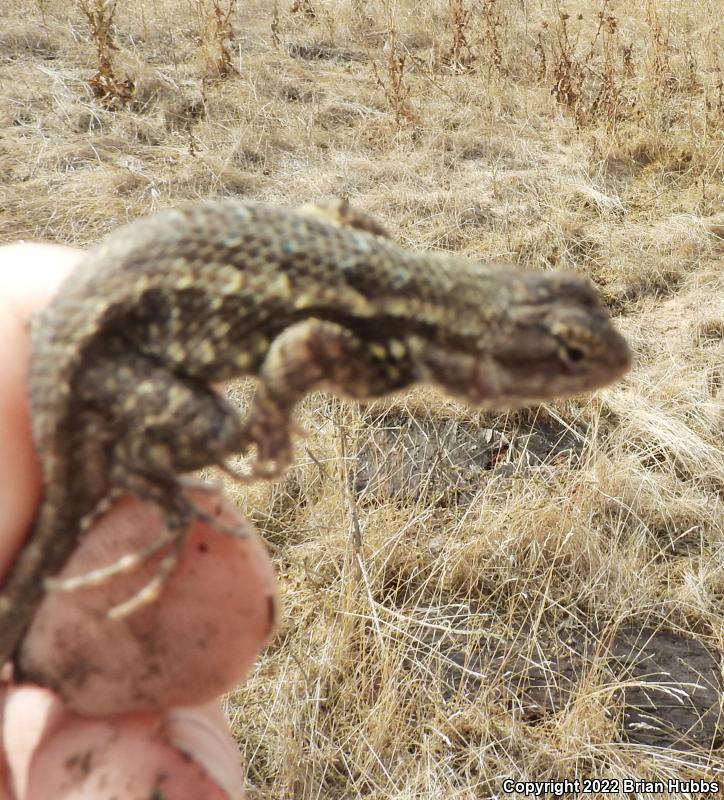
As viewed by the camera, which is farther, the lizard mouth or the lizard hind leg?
the lizard mouth

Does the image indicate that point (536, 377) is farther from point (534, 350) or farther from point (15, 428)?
point (15, 428)

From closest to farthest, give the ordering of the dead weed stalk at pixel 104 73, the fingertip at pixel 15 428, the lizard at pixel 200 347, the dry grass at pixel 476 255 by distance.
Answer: the lizard at pixel 200 347 → the fingertip at pixel 15 428 → the dry grass at pixel 476 255 → the dead weed stalk at pixel 104 73

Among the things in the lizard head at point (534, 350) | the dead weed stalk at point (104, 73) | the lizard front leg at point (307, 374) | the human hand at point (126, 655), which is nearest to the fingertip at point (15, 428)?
the human hand at point (126, 655)

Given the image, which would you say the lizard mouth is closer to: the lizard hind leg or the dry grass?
the lizard hind leg

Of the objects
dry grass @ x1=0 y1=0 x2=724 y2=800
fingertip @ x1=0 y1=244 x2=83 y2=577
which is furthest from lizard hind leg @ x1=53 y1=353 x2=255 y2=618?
dry grass @ x1=0 y1=0 x2=724 y2=800

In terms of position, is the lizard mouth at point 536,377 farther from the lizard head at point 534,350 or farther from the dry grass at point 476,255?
the dry grass at point 476,255

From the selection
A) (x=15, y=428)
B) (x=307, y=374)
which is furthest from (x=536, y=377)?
(x=15, y=428)
